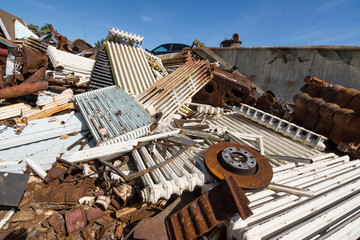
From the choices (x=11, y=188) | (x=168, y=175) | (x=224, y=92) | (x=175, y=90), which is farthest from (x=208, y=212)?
(x=224, y=92)

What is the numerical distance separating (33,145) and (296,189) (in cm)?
431

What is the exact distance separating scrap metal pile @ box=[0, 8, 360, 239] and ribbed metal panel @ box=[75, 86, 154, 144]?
0.08 ft

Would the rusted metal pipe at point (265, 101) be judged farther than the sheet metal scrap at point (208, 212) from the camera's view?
Yes

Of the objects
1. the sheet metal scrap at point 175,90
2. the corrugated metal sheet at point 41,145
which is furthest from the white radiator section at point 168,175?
the corrugated metal sheet at point 41,145

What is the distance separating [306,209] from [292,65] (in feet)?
26.9

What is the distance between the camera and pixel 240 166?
2.37m

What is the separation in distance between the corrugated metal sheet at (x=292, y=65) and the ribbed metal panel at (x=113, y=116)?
25.2 ft

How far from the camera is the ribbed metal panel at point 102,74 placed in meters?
5.09

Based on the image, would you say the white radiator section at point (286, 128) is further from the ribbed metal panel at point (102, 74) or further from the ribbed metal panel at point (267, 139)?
the ribbed metal panel at point (102, 74)

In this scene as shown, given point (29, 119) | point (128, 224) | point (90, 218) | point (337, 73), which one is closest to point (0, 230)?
point (90, 218)

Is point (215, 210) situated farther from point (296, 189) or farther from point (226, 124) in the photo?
point (226, 124)

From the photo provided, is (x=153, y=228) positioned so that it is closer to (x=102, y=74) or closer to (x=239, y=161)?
(x=239, y=161)

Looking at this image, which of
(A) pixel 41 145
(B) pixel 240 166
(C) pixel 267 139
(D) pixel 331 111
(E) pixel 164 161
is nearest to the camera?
(B) pixel 240 166

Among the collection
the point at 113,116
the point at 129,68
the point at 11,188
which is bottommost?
the point at 11,188
